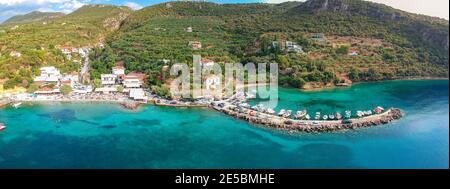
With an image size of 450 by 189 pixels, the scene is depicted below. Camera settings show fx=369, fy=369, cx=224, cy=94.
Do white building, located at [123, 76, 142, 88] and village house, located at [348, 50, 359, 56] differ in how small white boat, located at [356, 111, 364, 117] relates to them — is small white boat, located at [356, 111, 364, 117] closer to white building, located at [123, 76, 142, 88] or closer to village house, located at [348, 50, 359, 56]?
village house, located at [348, 50, 359, 56]

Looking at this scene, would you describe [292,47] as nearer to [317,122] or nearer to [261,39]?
[261,39]

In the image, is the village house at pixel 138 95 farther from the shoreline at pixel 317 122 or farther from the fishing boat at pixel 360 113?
the fishing boat at pixel 360 113

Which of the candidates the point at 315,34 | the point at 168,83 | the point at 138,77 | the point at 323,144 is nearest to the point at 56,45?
the point at 138,77

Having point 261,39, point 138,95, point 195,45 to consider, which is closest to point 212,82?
point 138,95

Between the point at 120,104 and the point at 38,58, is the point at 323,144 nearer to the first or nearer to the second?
the point at 120,104

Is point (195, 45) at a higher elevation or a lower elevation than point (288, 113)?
higher

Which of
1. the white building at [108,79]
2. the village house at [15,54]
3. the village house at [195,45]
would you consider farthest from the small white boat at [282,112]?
the village house at [15,54]

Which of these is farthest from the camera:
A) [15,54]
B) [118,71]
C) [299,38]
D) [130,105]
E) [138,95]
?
[299,38]
